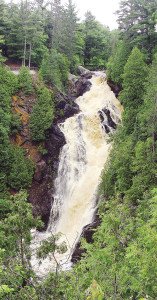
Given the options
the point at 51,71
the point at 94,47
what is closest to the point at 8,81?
the point at 51,71

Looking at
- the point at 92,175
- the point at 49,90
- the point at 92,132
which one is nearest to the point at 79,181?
the point at 92,175

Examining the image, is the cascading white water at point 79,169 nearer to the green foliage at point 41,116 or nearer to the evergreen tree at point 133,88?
the green foliage at point 41,116

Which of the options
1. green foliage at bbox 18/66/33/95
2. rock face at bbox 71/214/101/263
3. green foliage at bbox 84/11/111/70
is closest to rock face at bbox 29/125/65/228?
green foliage at bbox 18/66/33/95

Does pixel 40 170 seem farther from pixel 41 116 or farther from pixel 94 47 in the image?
pixel 94 47

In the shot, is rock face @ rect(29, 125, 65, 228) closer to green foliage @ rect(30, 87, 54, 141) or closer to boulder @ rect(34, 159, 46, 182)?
boulder @ rect(34, 159, 46, 182)

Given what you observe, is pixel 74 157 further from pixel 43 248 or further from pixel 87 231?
pixel 43 248

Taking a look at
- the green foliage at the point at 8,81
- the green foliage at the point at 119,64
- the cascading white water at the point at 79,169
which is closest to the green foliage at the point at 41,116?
the cascading white water at the point at 79,169
